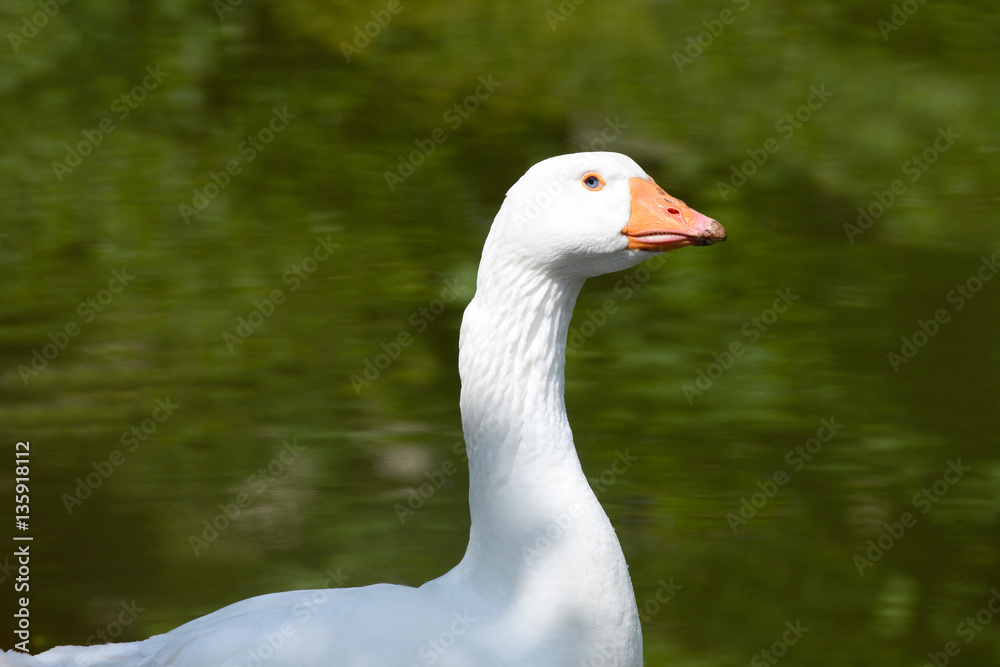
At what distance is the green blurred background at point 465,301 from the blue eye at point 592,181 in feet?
8.98

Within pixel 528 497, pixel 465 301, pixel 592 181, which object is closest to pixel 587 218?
pixel 592 181

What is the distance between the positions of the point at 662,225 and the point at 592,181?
221 millimetres

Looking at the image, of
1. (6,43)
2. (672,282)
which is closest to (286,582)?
(672,282)

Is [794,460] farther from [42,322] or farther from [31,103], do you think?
[31,103]

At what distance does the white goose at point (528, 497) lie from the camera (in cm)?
266

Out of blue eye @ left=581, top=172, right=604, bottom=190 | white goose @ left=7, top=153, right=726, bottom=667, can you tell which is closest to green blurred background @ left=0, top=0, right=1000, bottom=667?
white goose @ left=7, top=153, right=726, bottom=667

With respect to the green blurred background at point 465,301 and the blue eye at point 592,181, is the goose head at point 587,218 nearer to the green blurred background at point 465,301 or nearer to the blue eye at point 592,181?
the blue eye at point 592,181

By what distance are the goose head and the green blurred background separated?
2.64 meters

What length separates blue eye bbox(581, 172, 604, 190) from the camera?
107 inches

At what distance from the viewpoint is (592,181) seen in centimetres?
272

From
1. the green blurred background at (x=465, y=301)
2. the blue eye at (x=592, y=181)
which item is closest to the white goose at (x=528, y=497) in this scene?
the blue eye at (x=592, y=181)

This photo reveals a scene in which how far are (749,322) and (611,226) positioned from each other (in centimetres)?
348

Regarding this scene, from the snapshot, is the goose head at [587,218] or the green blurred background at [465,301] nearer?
the goose head at [587,218]

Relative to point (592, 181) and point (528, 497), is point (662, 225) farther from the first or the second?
point (528, 497)
